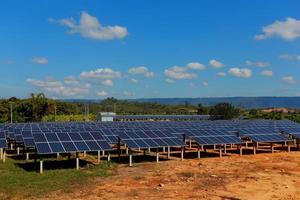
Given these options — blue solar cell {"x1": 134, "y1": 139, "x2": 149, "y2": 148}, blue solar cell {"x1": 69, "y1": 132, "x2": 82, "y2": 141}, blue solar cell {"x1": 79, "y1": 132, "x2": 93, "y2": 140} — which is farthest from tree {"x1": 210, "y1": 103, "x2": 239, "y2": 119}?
blue solar cell {"x1": 69, "y1": 132, "x2": 82, "y2": 141}

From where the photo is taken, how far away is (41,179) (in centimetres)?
2427

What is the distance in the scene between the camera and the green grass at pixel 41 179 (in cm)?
2119

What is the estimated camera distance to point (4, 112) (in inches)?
3361

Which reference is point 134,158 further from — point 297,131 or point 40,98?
point 40,98

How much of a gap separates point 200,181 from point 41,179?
31.3 ft

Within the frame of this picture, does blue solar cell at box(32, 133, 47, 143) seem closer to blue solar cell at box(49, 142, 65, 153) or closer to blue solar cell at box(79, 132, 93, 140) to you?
blue solar cell at box(49, 142, 65, 153)

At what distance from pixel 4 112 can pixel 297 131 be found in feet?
204

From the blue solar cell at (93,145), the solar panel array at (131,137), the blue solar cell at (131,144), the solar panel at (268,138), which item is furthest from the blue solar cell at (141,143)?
the solar panel at (268,138)

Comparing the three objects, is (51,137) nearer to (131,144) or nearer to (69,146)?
(69,146)

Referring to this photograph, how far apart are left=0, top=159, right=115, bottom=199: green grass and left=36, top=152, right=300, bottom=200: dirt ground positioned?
898 mm

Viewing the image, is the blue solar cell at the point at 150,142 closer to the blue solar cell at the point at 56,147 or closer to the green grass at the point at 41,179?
the green grass at the point at 41,179

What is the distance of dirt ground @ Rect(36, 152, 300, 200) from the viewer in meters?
20.4

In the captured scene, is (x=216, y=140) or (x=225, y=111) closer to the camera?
(x=216, y=140)

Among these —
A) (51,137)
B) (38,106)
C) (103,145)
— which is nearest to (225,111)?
(38,106)
